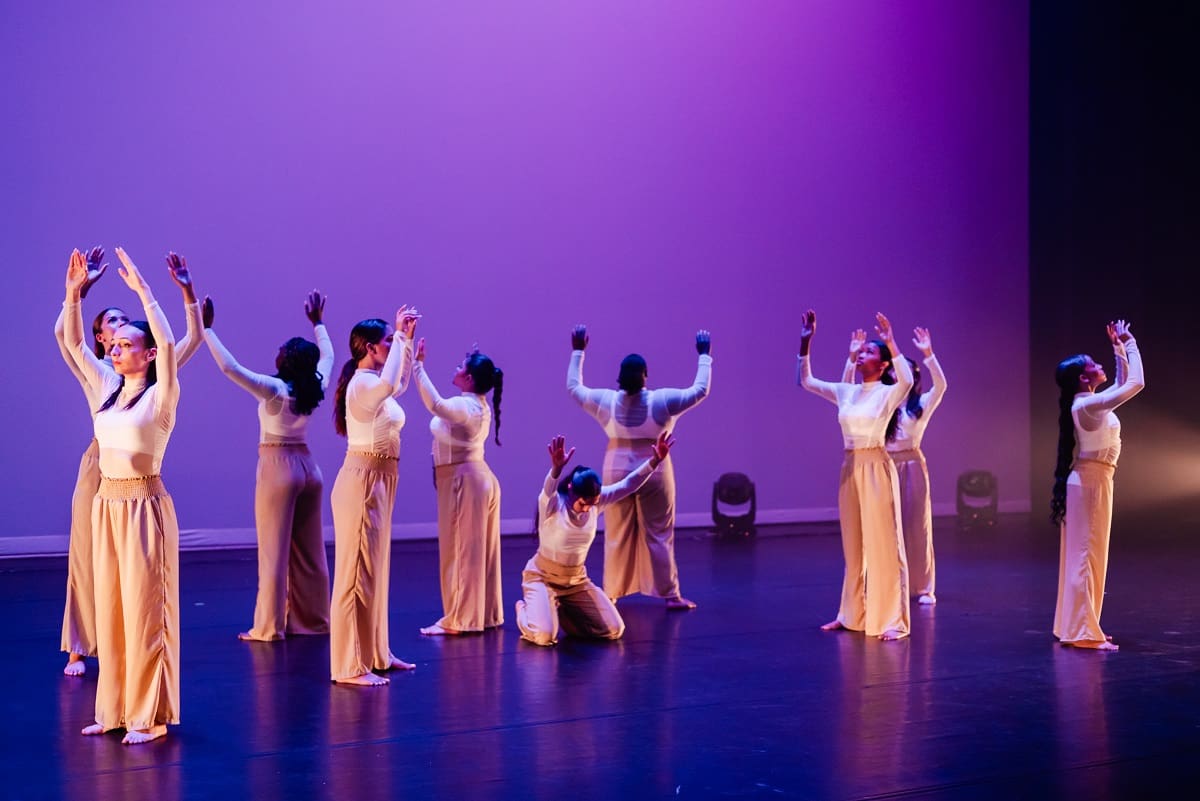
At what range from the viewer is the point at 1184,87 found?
414 inches

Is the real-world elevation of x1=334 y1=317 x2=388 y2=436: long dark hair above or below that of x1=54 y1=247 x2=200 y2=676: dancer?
above

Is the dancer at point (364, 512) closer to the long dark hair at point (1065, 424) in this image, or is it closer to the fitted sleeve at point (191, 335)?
the fitted sleeve at point (191, 335)

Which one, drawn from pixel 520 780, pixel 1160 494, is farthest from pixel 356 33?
pixel 1160 494

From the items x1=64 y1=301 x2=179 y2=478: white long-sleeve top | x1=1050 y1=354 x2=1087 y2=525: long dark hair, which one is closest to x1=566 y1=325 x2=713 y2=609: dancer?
x1=1050 y1=354 x2=1087 y2=525: long dark hair

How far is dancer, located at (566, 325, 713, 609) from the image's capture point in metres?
6.71

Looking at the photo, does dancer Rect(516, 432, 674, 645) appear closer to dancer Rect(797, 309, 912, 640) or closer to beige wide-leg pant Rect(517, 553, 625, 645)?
beige wide-leg pant Rect(517, 553, 625, 645)

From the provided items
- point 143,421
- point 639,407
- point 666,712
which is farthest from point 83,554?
point 639,407

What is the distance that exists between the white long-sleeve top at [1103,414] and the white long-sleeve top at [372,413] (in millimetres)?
2927

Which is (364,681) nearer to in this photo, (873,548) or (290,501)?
(290,501)

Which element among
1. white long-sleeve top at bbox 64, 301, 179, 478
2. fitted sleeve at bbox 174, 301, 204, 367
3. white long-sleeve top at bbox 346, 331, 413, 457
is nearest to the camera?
white long-sleeve top at bbox 64, 301, 179, 478

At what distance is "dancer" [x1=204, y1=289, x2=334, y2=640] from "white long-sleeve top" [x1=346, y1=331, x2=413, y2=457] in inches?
34.0

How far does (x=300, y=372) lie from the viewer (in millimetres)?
5816

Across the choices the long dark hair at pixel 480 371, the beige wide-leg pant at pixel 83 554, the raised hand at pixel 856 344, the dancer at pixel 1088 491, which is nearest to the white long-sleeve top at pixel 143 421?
the beige wide-leg pant at pixel 83 554

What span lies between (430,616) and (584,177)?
4.37m
